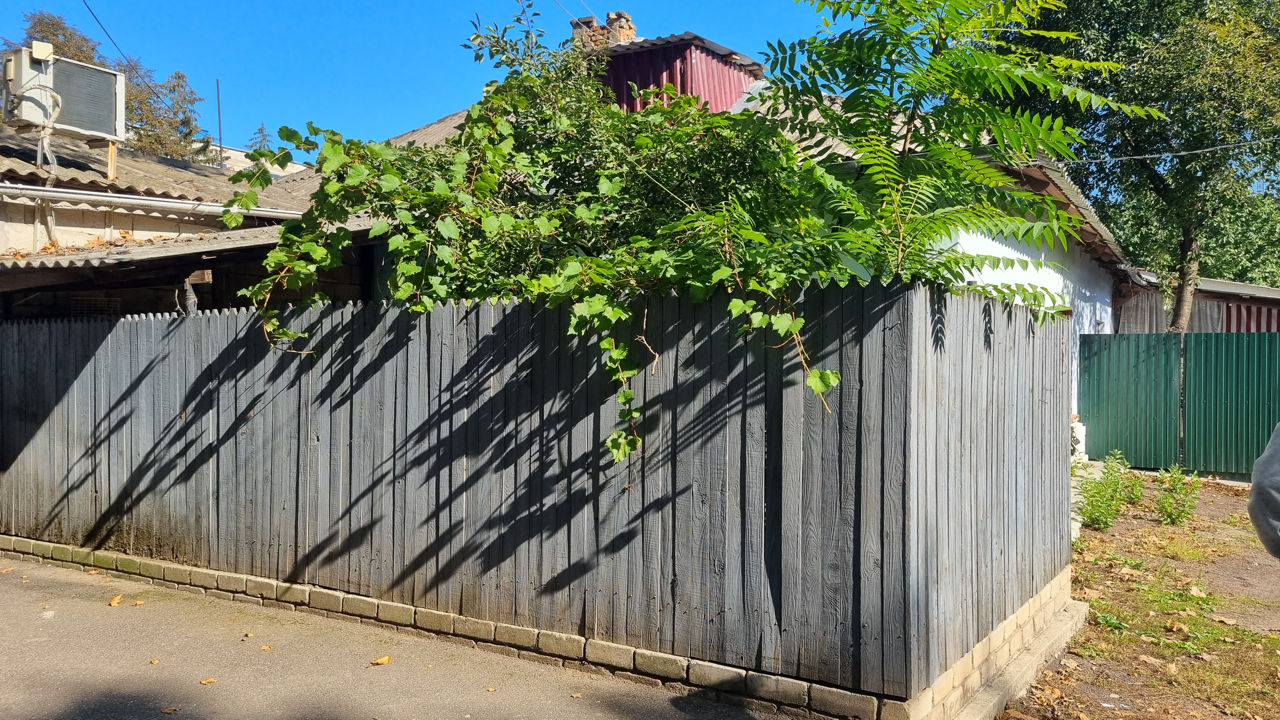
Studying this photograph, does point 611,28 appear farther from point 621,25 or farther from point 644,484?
point 644,484

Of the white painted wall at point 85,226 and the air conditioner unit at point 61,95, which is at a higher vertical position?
the air conditioner unit at point 61,95

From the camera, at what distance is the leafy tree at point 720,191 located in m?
4.28

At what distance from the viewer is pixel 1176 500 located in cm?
995

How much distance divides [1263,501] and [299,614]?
515cm

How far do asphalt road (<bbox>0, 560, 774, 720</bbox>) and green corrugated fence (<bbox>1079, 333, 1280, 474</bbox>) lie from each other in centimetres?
1116

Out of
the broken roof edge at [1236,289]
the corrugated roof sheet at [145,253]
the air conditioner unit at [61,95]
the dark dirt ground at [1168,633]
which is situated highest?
the air conditioner unit at [61,95]

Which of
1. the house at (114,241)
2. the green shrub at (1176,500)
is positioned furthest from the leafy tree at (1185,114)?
the house at (114,241)

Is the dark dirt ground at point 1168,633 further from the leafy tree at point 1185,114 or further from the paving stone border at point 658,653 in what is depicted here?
the leafy tree at point 1185,114

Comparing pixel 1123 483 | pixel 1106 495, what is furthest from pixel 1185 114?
pixel 1106 495

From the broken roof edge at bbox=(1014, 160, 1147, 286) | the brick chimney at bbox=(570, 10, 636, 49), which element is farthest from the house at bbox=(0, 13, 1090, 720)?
the brick chimney at bbox=(570, 10, 636, 49)

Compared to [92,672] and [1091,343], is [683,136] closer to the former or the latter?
[92,672]

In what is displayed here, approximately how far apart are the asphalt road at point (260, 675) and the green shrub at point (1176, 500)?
23.4ft

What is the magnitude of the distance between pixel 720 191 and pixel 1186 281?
15538 millimetres

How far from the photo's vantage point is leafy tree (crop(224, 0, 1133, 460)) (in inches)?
168
